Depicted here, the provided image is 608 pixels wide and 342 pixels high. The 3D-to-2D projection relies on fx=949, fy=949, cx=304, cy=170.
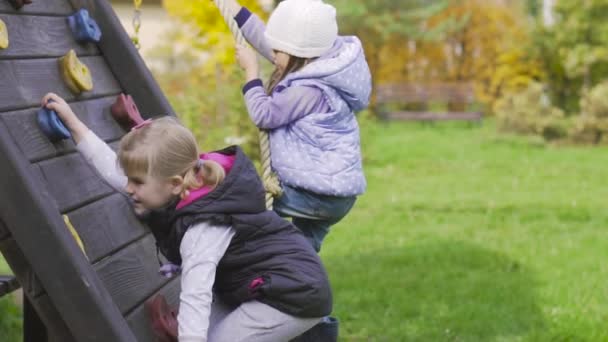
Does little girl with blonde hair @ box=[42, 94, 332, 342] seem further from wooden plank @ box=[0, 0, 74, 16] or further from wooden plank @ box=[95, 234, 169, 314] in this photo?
wooden plank @ box=[0, 0, 74, 16]

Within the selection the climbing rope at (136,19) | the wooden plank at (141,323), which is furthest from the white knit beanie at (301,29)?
the wooden plank at (141,323)

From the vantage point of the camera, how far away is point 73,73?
3.30 metres

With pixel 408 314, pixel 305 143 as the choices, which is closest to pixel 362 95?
pixel 305 143

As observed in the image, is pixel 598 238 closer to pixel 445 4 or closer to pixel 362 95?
pixel 362 95

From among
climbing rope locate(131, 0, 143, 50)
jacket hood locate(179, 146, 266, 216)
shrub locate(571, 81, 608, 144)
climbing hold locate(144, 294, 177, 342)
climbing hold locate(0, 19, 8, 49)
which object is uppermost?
climbing hold locate(0, 19, 8, 49)

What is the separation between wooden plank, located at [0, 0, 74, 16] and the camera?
3.20 meters

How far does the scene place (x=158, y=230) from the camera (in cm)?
305

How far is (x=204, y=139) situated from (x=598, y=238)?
18.5ft

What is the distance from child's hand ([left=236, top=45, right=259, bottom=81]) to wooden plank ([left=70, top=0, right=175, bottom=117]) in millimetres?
371

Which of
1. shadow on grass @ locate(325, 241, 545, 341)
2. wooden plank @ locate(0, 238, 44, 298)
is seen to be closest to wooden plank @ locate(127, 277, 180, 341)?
wooden plank @ locate(0, 238, 44, 298)

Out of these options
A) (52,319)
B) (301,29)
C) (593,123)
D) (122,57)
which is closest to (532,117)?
(593,123)

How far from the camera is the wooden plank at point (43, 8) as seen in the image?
320 centimetres

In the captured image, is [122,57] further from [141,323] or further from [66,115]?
[141,323]

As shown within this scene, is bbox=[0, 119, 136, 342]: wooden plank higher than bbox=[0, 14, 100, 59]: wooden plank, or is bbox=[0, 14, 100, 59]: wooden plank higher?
bbox=[0, 14, 100, 59]: wooden plank
